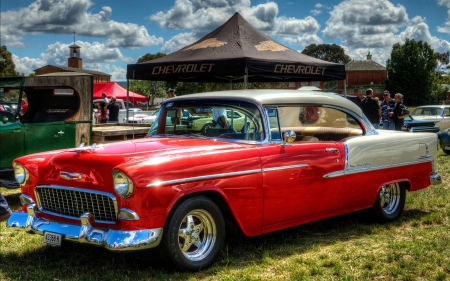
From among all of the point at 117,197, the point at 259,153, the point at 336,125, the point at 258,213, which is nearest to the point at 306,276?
the point at 258,213

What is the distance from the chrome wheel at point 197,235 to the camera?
438cm

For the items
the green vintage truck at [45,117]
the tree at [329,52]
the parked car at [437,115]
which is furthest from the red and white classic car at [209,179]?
the tree at [329,52]

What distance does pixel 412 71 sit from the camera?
248 ft

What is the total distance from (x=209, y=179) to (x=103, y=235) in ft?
2.98

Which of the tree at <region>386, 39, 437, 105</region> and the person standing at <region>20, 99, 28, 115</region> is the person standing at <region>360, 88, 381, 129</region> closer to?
the person standing at <region>20, 99, 28, 115</region>

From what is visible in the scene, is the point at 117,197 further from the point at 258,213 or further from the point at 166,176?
the point at 258,213

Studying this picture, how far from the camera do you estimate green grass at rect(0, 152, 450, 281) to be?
4.36 meters

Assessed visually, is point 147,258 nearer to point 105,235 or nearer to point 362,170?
point 105,235

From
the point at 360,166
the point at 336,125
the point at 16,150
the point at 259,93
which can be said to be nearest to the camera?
the point at 259,93

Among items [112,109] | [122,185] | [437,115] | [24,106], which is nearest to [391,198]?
[122,185]

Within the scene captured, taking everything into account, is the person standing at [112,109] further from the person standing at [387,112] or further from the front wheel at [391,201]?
the front wheel at [391,201]

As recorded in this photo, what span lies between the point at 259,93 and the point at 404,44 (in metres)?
77.3

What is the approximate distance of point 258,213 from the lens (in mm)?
4758

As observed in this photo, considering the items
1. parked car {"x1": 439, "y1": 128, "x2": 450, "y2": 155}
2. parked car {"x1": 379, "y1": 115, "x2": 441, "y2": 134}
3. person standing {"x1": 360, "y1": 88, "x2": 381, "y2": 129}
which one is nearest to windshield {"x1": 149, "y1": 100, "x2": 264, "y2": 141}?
person standing {"x1": 360, "y1": 88, "x2": 381, "y2": 129}
